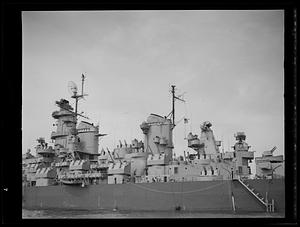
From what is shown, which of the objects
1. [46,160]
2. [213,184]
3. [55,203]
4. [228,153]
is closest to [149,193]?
[213,184]

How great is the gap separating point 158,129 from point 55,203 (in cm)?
558

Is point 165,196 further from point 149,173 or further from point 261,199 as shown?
point 261,199

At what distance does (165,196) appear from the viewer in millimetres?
14156

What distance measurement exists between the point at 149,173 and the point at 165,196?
4.78 feet

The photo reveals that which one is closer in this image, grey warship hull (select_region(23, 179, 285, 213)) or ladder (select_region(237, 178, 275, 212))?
ladder (select_region(237, 178, 275, 212))

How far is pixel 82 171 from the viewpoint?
1625 centimetres

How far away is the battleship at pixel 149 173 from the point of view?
527 inches

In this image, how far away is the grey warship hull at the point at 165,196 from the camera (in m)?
13.2

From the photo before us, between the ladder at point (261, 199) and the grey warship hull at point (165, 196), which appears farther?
the grey warship hull at point (165, 196)

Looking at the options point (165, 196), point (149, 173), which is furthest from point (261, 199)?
point (149, 173)

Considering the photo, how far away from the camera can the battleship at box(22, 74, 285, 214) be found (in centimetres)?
1338
